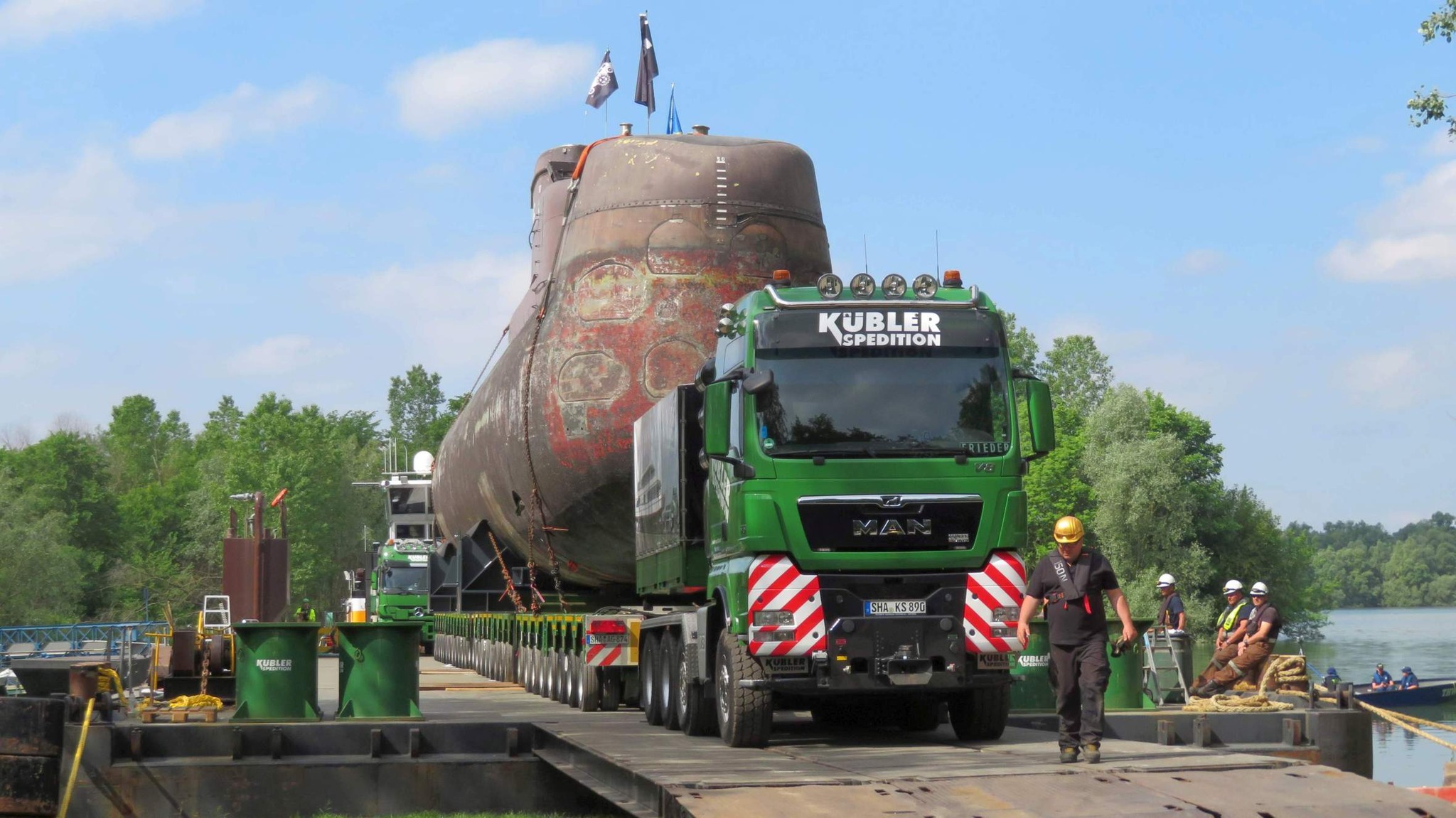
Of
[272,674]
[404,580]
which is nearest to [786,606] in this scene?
[272,674]

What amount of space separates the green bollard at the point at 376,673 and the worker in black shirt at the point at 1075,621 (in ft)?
17.9

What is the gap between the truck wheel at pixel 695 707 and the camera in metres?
12.7

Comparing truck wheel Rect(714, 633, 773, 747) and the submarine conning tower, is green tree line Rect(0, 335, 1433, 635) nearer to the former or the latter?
the submarine conning tower

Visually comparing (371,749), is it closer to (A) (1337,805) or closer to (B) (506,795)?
(B) (506,795)

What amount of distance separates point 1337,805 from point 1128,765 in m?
1.76

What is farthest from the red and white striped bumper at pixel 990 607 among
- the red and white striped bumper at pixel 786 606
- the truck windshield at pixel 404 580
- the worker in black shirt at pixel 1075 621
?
the truck windshield at pixel 404 580

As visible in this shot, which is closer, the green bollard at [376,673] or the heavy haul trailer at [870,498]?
the heavy haul trailer at [870,498]

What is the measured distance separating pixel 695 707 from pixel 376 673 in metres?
2.75

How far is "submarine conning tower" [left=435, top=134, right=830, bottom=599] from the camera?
1859 cm

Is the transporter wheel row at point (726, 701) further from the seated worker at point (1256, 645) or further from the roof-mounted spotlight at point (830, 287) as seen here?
the seated worker at point (1256, 645)

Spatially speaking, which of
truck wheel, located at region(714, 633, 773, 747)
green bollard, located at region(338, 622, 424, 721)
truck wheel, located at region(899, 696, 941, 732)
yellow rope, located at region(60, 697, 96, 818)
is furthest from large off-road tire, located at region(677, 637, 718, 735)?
yellow rope, located at region(60, 697, 96, 818)

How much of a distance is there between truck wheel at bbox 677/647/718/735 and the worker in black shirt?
2964 mm

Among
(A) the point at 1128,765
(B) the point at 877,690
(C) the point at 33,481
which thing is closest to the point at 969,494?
(B) the point at 877,690

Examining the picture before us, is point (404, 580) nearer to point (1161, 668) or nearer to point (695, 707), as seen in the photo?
point (1161, 668)
